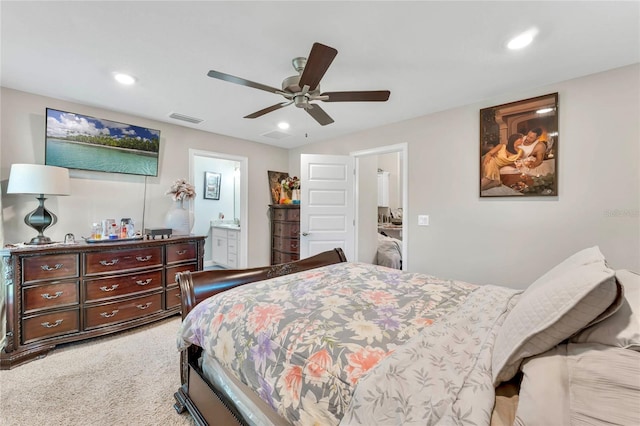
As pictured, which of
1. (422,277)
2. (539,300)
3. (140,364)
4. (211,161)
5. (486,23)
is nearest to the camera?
(539,300)

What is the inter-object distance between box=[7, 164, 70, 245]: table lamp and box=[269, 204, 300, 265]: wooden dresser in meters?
2.65

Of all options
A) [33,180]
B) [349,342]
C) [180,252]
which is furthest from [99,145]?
[349,342]

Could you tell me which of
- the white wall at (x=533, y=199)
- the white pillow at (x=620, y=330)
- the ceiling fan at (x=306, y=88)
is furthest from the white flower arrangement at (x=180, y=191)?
the white pillow at (x=620, y=330)

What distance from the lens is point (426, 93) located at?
104 inches

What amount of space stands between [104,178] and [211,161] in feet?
9.30

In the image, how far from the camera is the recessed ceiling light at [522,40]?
1.73 meters

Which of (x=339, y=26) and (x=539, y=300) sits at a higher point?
(x=339, y=26)

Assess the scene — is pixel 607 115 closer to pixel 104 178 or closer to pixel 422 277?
pixel 422 277

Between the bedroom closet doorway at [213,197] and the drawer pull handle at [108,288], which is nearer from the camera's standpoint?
the drawer pull handle at [108,288]

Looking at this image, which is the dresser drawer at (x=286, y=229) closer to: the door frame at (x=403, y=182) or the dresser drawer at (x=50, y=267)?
the door frame at (x=403, y=182)

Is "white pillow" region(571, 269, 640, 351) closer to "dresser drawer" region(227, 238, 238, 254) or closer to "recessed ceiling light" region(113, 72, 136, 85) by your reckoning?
"recessed ceiling light" region(113, 72, 136, 85)

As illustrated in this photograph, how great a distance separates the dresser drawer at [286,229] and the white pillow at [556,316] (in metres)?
3.53

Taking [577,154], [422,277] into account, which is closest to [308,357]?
[422,277]

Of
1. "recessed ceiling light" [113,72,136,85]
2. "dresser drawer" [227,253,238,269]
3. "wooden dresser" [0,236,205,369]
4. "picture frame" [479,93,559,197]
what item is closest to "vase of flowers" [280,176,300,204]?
"dresser drawer" [227,253,238,269]
